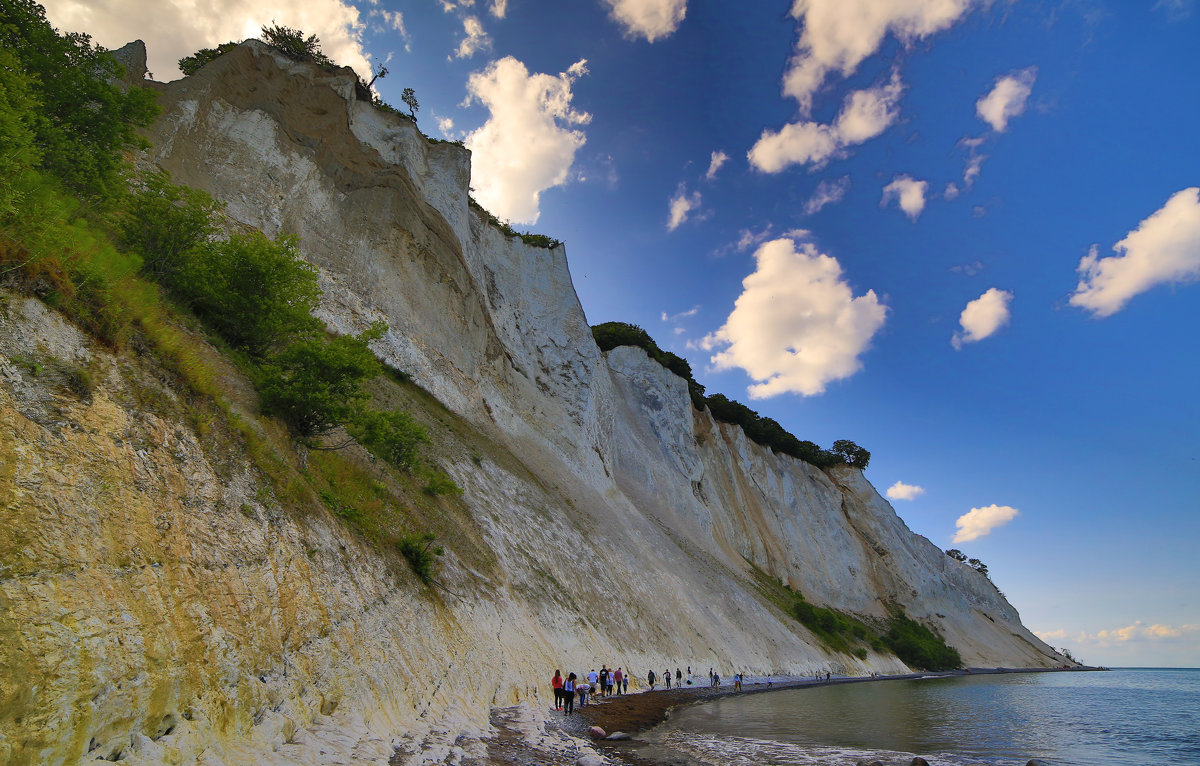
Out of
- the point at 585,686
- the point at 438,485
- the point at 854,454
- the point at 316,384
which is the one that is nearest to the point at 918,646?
the point at 854,454

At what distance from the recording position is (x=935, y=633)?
211 feet

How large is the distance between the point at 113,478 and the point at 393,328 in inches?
768

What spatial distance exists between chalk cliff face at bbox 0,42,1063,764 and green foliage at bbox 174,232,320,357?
5.39 m

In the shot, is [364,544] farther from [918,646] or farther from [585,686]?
[918,646]

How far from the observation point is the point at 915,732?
59.2ft

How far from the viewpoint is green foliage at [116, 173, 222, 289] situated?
1204 cm

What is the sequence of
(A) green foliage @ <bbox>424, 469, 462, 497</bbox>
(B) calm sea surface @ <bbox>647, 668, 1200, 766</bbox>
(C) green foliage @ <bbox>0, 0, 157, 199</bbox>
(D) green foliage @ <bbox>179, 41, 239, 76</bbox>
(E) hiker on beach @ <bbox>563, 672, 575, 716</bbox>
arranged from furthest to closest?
(D) green foliage @ <bbox>179, 41, 239, 76</bbox> → (A) green foliage @ <bbox>424, 469, 462, 497</bbox> → (E) hiker on beach @ <bbox>563, 672, 575, 716</bbox> → (B) calm sea surface @ <bbox>647, 668, 1200, 766</bbox> → (C) green foliage @ <bbox>0, 0, 157, 199</bbox>

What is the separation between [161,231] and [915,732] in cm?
2555

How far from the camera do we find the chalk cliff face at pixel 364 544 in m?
5.38

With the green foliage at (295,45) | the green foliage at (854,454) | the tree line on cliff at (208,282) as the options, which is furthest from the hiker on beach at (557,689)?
the green foliage at (854,454)

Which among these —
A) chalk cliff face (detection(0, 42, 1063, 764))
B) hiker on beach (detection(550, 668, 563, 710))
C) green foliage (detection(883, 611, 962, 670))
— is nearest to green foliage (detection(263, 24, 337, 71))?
chalk cliff face (detection(0, 42, 1063, 764))

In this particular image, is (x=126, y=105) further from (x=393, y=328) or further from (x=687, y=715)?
(x=687, y=715)

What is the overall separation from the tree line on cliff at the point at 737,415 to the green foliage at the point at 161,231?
3985 cm

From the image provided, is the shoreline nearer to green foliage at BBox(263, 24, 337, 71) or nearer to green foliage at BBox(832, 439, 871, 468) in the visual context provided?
green foliage at BBox(263, 24, 337, 71)
